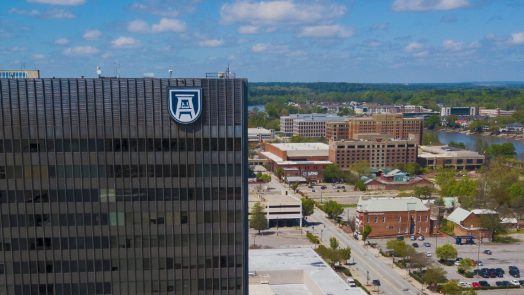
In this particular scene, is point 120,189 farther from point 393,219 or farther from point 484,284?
point 393,219

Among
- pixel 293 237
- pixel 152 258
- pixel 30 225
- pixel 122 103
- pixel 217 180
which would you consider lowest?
pixel 293 237

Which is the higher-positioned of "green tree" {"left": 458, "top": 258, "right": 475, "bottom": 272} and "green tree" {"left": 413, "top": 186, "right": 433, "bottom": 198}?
"green tree" {"left": 413, "top": 186, "right": 433, "bottom": 198}

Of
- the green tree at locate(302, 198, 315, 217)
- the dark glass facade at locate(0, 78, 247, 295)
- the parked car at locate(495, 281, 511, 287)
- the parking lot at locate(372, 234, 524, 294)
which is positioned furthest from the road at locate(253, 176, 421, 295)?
the dark glass facade at locate(0, 78, 247, 295)

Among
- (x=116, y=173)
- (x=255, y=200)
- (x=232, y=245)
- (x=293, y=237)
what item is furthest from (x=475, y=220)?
(x=116, y=173)

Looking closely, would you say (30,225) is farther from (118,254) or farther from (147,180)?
(147,180)

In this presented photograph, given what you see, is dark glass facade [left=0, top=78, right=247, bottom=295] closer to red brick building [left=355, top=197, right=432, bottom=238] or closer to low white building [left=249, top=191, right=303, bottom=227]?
red brick building [left=355, top=197, right=432, bottom=238]

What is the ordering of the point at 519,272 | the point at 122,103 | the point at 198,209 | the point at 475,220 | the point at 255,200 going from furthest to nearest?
the point at 255,200 → the point at 475,220 → the point at 519,272 → the point at 198,209 → the point at 122,103

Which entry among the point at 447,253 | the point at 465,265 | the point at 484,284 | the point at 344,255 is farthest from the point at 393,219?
the point at 484,284

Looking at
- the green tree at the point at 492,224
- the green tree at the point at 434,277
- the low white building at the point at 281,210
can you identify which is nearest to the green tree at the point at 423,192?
the green tree at the point at 492,224
